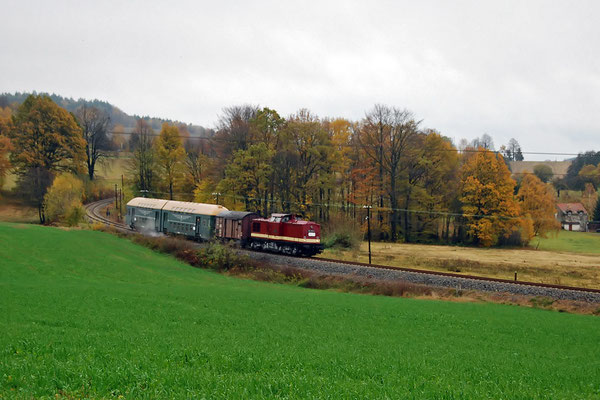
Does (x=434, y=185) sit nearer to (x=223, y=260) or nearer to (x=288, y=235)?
(x=288, y=235)

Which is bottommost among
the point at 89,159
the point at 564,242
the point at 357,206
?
the point at 564,242

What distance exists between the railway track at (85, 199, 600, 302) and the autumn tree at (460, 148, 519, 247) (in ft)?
98.0

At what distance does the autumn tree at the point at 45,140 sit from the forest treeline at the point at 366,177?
20cm

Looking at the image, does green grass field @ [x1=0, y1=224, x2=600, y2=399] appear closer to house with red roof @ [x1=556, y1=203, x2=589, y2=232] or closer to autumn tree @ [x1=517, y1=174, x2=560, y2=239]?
autumn tree @ [x1=517, y1=174, x2=560, y2=239]

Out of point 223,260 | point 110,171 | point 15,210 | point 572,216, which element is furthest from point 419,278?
point 572,216

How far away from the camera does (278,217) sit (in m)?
44.9

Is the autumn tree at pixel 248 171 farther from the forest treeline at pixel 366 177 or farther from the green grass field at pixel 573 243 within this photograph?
the green grass field at pixel 573 243

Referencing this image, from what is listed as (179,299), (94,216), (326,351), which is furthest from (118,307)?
(94,216)

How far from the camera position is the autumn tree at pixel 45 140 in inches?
2727

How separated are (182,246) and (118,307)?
26.8m

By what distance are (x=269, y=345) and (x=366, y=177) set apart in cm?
5915

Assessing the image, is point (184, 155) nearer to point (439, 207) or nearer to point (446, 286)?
point (439, 207)

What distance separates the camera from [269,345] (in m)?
14.4

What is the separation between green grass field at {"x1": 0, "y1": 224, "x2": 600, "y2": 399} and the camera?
9477mm
